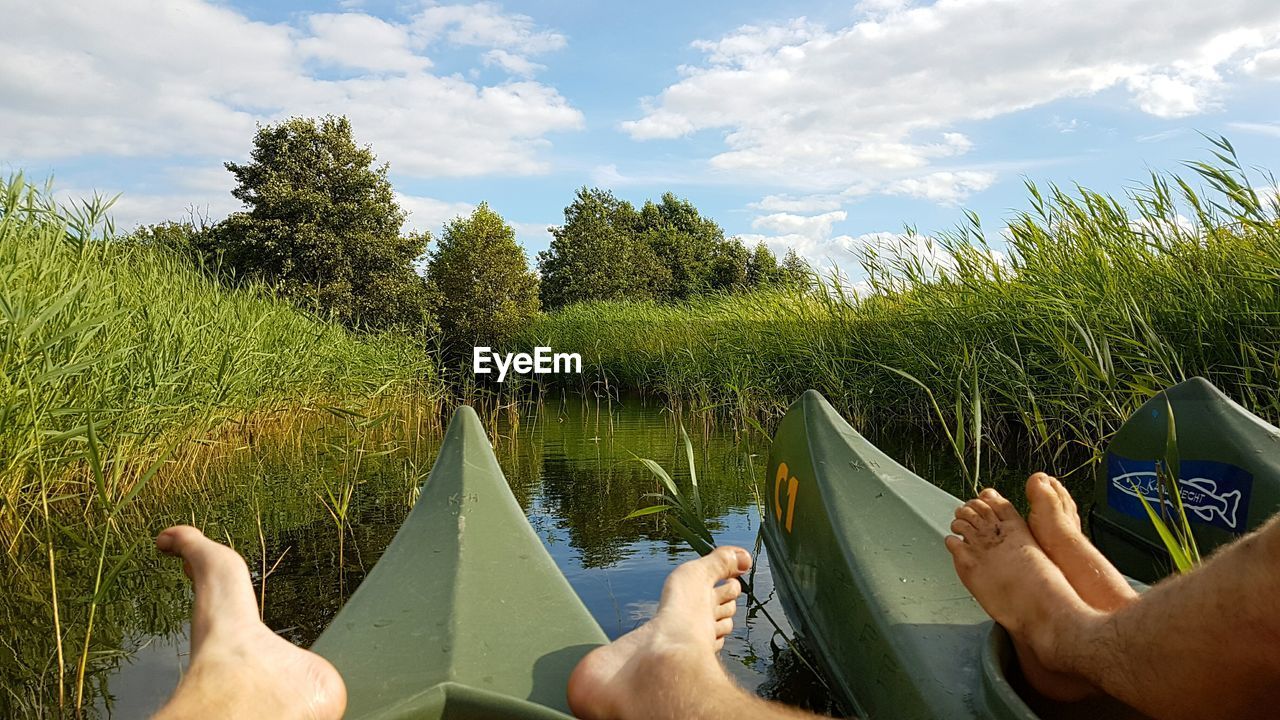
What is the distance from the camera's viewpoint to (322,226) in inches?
646

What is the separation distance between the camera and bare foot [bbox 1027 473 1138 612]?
158 centimetres

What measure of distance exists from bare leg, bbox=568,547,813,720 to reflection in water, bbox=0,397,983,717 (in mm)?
741

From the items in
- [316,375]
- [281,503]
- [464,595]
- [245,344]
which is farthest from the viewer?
[316,375]

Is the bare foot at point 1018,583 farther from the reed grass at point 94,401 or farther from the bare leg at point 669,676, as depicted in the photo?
the reed grass at point 94,401

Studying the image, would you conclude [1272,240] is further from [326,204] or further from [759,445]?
[326,204]

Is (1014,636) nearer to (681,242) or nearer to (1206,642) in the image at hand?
(1206,642)

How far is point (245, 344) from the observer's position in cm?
511

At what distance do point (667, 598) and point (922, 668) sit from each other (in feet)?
1.84

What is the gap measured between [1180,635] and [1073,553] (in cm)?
51

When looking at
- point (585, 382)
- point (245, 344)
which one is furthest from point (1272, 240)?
point (585, 382)

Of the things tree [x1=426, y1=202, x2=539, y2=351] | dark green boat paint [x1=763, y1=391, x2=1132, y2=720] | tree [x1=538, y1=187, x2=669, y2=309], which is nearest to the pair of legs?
dark green boat paint [x1=763, y1=391, x2=1132, y2=720]

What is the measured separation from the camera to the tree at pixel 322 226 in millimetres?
16203

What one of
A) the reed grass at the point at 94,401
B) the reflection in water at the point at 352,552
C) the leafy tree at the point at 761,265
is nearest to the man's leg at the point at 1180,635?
the reflection in water at the point at 352,552

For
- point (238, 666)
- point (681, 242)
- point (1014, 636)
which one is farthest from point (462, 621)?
point (681, 242)
